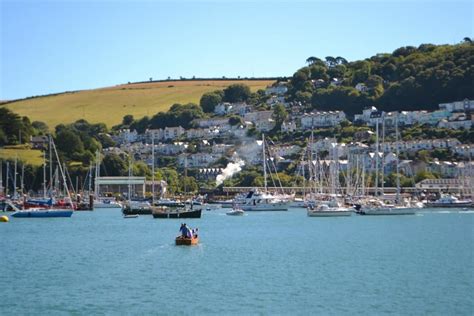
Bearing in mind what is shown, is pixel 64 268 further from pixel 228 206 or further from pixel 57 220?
pixel 228 206

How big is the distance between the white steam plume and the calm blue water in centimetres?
8698

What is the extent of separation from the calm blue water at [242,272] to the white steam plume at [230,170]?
87.0 metres

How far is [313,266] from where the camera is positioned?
142 ft

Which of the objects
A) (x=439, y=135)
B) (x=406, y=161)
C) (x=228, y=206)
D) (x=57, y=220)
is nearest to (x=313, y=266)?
(x=57, y=220)

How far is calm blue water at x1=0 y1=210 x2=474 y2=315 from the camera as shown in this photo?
107ft

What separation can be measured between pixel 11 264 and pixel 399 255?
63.8ft

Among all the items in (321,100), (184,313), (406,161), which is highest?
(321,100)

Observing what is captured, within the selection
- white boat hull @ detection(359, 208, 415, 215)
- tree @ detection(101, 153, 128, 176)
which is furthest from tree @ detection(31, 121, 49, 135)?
white boat hull @ detection(359, 208, 415, 215)

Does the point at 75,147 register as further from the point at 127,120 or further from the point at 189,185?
the point at 127,120

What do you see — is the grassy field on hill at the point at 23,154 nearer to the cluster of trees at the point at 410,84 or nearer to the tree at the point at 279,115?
the tree at the point at 279,115

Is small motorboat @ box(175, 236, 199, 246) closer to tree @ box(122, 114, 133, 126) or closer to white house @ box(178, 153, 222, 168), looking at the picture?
white house @ box(178, 153, 222, 168)

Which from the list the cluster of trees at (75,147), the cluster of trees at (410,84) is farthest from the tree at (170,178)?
the cluster of trees at (410,84)

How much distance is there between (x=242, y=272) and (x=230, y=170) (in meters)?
120

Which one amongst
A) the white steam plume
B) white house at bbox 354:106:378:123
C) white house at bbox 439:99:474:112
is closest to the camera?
the white steam plume
